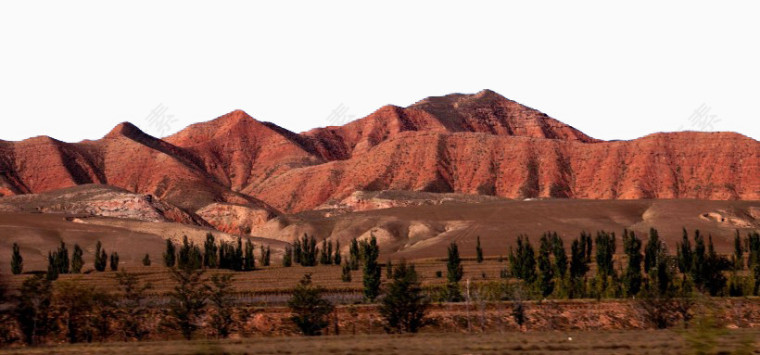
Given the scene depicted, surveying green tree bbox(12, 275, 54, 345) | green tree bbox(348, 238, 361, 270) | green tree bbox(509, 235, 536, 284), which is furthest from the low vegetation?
green tree bbox(348, 238, 361, 270)

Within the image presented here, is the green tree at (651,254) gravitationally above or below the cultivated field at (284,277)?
above

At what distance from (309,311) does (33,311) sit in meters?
18.6

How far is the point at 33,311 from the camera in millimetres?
58938

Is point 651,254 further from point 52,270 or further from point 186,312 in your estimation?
point 52,270

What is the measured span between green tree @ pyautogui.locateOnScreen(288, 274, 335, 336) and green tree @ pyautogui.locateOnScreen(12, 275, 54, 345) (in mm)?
16908

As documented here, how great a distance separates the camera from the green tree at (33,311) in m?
58.4

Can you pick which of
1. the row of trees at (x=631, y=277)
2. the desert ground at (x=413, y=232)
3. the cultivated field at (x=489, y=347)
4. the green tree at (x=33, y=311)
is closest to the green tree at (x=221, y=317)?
the green tree at (x=33, y=311)

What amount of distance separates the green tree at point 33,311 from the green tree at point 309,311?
16.9 m

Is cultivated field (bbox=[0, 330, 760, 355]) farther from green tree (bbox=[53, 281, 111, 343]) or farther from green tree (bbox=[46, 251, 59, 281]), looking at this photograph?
green tree (bbox=[46, 251, 59, 281])

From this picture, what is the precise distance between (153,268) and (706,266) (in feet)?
264

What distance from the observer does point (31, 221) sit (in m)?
190

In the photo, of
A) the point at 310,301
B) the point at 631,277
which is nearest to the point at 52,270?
the point at 310,301

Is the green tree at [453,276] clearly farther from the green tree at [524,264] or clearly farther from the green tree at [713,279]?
the green tree at [713,279]

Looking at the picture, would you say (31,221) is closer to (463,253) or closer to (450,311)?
(463,253)
